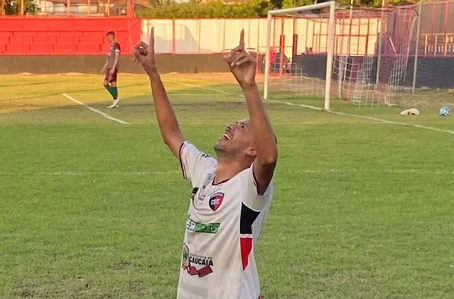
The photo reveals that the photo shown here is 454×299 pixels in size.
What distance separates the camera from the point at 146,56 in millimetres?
4117

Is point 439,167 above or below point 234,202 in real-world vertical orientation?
below

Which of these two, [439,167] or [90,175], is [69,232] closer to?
[90,175]

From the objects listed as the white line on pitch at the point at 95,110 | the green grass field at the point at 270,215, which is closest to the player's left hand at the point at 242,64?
the green grass field at the point at 270,215

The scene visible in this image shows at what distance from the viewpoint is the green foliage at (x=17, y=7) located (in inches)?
2234

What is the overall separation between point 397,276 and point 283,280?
0.90m

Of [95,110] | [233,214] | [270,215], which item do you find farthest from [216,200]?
[95,110]

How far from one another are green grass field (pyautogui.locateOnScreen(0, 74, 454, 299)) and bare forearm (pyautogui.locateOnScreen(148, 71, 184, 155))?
1772mm

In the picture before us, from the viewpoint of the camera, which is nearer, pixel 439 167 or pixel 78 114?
pixel 439 167

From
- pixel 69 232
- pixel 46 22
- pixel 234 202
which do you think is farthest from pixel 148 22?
pixel 234 202

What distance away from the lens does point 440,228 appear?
7645 mm

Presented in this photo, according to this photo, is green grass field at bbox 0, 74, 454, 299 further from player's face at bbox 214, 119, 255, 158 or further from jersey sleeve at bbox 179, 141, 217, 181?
player's face at bbox 214, 119, 255, 158

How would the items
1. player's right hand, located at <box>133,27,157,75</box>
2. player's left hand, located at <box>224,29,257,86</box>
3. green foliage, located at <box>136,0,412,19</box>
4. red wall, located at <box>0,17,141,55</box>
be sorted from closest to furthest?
1. player's left hand, located at <box>224,29,257,86</box>
2. player's right hand, located at <box>133,27,157,75</box>
3. red wall, located at <box>0,17,141,55</box>
4. green foliage, located at <box>136,0,412,19</box>

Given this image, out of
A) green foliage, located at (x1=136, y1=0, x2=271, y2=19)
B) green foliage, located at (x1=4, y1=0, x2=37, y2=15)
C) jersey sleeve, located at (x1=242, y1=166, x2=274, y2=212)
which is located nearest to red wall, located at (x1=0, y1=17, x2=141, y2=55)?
green foliage, located at (x1=4, y1=0, x2=37, y2=15)

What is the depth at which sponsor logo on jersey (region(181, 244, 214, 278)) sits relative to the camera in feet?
11.1
